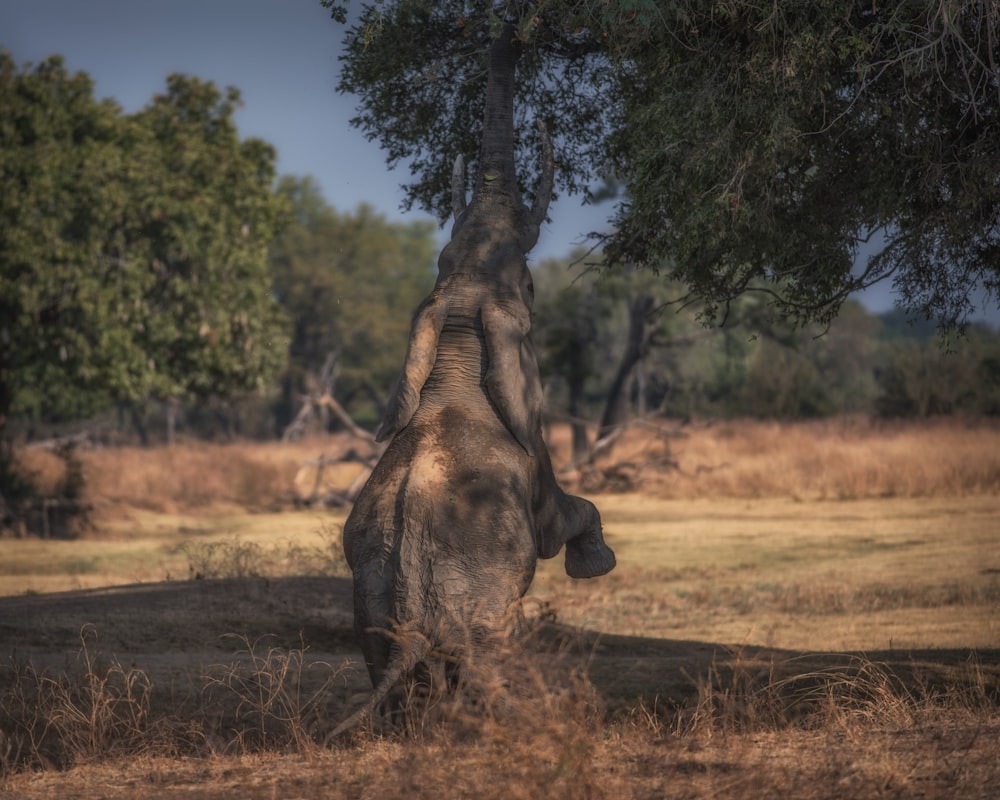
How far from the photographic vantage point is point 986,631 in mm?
13164

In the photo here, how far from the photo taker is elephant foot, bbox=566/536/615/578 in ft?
27.7

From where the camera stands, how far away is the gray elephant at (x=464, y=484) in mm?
7266

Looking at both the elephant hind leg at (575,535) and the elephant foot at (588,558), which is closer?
the elephant hind leg at (575,535)

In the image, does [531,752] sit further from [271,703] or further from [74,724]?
[74,724]

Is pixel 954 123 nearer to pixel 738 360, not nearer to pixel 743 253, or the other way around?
pixel 743 253

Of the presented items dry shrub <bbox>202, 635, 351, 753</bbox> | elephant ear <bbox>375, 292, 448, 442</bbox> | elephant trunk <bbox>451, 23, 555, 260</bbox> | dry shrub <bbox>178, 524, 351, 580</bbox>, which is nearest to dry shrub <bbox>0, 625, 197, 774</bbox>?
dry shrub <bbox>202, 635, 351, 753</bbox>

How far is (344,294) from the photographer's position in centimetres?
6166

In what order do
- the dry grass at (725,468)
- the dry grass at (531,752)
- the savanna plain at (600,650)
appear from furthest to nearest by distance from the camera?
the dry grass at (725,468), the savanna plain at (600,650), the dry grass at (531,752)

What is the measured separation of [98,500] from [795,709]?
24.4m

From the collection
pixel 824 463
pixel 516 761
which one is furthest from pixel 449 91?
pixel 824 463

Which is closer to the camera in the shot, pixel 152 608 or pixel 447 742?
pixel 447 742

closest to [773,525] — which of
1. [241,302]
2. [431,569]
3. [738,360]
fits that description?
[241,302]

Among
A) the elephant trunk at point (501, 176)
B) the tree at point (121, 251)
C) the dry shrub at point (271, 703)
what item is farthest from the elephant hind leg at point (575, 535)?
the tree at point (121, 251)

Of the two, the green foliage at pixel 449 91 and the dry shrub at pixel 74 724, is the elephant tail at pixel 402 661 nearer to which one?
the dry shrub at pixel 74 724
